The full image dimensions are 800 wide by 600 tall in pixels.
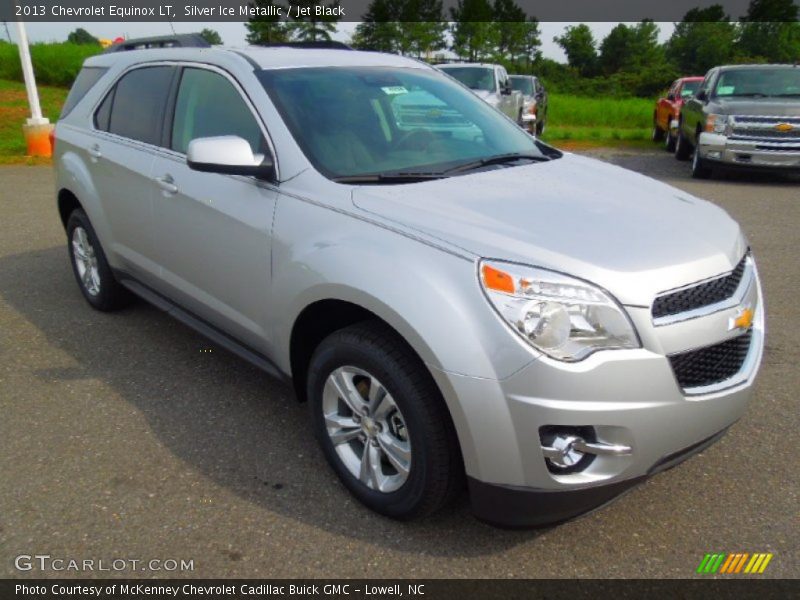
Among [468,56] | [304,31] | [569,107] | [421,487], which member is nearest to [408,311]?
[421,487]

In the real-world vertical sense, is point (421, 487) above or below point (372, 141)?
below

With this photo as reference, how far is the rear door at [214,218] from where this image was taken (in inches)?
127

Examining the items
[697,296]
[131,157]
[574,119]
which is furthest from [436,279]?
[574,119]

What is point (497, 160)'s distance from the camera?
353 centimetres

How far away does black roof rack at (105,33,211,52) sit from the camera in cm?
442

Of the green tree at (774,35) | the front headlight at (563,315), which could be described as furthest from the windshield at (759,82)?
the green tree at (774,35)

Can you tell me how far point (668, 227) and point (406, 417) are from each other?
1.22 meters

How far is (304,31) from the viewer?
31.7 metres

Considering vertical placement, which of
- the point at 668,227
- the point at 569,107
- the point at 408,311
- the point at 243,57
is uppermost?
the point at 243,57

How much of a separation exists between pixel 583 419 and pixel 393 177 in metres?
1.36

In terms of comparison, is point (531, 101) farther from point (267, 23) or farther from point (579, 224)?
point (579, 224)

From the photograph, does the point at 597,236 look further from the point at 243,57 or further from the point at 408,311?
the point at 243,57

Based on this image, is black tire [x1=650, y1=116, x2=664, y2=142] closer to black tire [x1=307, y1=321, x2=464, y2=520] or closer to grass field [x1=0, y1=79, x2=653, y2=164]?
grass field [x1=0, y1=79, x2=653, y2=164]

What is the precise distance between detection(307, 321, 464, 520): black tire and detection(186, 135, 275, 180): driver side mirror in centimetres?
83
